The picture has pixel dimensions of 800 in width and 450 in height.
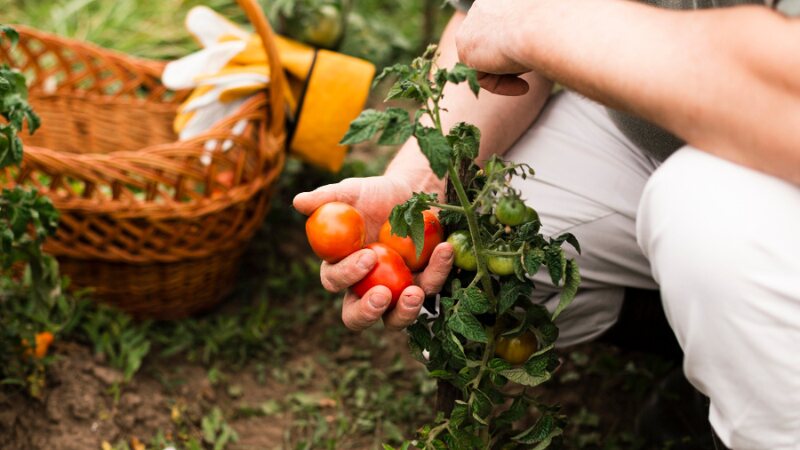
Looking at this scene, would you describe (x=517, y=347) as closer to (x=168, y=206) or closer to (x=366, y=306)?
(x=366, y=306)

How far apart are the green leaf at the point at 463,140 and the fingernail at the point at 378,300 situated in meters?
0.24

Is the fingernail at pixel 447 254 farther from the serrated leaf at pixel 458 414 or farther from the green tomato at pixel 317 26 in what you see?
the green tomato at pixel 317 26

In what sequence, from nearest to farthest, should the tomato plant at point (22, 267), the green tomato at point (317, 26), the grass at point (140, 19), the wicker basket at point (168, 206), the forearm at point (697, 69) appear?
the forearm at point (697, 69) < the tomato plant at point (22, 267) < the wicker basket at point (168, 206) < the green tomato at point (317, 26) < the grass at point (140, 19)

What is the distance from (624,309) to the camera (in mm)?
1711

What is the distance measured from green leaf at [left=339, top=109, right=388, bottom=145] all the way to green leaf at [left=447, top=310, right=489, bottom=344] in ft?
1.00

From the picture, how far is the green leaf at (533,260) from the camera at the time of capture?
1154 millimetres

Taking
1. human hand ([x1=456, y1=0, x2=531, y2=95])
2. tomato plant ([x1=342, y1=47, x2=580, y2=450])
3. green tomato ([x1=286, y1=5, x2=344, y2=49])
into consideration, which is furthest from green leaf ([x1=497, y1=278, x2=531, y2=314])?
green tomato ([x1=286, y1=5, x2=344, y2=49])

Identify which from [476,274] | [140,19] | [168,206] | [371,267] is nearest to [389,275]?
[371,267]

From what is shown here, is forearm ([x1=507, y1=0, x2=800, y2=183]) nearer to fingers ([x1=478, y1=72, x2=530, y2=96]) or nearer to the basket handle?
fingers ([x1=478, y1=72, x2=530, y2=96])

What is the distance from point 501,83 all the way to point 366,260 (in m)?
0.35

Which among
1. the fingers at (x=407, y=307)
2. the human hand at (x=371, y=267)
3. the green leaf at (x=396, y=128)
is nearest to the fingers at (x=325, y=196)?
the human hand at (x=371, y=267)

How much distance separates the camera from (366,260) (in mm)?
1269

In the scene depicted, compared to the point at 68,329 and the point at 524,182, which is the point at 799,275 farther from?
the point at 68,329

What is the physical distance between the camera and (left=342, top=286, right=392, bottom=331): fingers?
1.26 m
